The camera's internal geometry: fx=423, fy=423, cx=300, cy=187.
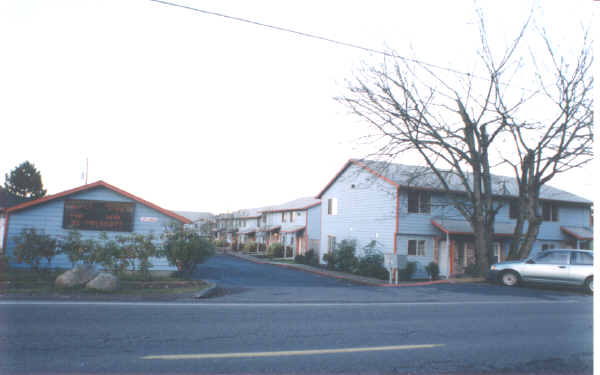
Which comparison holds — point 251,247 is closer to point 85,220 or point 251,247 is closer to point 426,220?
point 426,220

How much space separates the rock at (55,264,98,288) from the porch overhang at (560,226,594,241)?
2812 cm

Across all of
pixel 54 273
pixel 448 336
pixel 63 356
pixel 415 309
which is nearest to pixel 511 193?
pixel 415 309

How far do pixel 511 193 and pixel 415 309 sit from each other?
20258 millimetres

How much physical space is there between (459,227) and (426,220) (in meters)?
1.88

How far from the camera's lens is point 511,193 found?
2709 centimetres

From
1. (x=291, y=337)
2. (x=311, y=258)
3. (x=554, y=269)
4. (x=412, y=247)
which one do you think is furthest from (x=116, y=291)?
(x=311, y=258)

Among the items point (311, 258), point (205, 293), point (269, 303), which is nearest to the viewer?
point (269, 303)

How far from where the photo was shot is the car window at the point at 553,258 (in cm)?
1530

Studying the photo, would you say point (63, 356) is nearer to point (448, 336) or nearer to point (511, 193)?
point (448, 336)

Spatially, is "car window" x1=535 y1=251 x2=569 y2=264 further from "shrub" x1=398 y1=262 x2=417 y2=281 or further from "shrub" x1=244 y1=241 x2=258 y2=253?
"shrub" x1=244 y1=241 x2=258 y2=253

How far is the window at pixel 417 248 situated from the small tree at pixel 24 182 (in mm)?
37324

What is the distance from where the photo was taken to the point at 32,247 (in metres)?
15.3

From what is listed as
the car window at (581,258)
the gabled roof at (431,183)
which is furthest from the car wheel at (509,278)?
the gabled roof at (431,183)

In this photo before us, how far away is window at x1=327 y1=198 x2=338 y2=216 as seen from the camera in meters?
31.4
